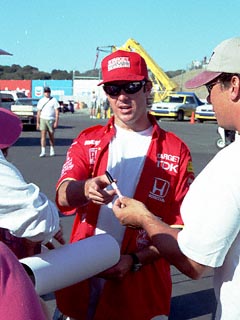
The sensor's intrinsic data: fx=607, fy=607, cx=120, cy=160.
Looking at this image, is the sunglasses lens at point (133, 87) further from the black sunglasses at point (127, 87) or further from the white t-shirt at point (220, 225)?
the white t-shirt at point (220, 225)

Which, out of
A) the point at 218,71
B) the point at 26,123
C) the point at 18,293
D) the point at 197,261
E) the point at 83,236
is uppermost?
the point at 218,71

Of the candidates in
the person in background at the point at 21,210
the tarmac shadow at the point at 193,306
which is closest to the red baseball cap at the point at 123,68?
the person in background at the point at 21,210

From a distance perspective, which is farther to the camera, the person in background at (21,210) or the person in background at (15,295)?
the person in background at (21,210)

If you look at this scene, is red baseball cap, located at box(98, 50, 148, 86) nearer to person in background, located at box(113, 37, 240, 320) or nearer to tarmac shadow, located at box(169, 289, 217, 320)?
person in background, located at box(113, 37, 240, 320)

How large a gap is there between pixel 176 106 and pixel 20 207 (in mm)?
39757

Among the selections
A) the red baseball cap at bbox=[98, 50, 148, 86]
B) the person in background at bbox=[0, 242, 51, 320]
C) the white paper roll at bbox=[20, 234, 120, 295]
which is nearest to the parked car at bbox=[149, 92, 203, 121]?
the red baseball cap at bbox=[98, 50, 148, 86]

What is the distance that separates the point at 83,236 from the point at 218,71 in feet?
3.91

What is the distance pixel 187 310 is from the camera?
5.55 meters

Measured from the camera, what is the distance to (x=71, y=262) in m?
2.33

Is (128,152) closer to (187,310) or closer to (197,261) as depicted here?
(197,261)

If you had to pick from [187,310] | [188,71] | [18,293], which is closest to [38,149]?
[187,310]

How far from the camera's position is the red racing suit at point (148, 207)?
2.87 metres

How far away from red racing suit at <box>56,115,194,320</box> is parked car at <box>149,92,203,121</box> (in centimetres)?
3757

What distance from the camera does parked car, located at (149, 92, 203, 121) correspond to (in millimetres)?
41250
